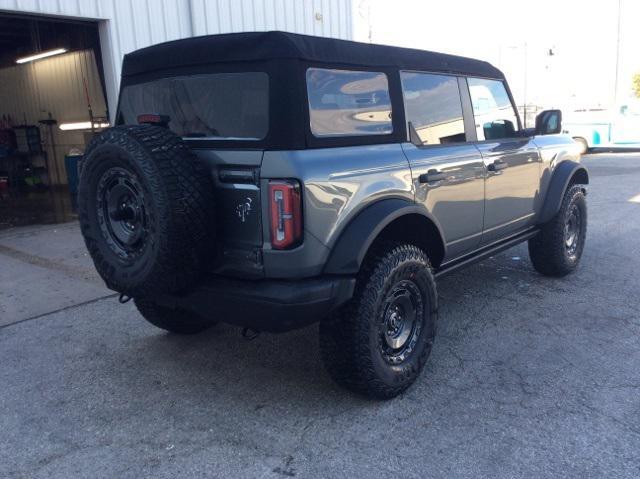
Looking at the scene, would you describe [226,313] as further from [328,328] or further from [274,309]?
[328,328]

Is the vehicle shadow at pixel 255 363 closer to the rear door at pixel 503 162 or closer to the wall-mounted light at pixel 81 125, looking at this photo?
the rear door at pixel 503 162

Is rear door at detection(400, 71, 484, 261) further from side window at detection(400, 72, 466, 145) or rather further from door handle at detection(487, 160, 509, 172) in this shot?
door handle at detection(487, 160, 509, 172)

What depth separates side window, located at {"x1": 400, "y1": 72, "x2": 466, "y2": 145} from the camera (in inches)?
144

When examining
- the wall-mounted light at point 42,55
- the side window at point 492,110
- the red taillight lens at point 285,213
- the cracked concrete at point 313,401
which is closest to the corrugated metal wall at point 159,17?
the cracked concrete at point 313,401

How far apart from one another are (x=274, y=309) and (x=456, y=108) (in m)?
2.21

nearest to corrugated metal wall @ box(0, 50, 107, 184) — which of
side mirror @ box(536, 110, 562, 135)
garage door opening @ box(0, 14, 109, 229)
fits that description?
garage door opening @ box(0, 14, 109, 229)

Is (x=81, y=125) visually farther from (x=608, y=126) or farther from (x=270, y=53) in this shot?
(x=608, y=126)

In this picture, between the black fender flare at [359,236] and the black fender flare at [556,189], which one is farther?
the black fender flare at [556,189]

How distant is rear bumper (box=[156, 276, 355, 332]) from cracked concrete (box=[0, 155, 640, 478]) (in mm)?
627

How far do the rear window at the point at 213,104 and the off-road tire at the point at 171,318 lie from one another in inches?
53.6

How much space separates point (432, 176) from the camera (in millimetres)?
3611

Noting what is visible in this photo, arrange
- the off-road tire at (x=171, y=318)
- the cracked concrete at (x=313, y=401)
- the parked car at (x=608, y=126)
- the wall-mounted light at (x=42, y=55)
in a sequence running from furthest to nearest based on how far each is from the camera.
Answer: the parked car at (x=608, y=126)
the wall-mounted light at (x=42, y=55)
the off-road tire at (x=171, y=318)
the cracked concrete at (x=313, y=401)

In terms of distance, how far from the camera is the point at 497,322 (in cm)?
449

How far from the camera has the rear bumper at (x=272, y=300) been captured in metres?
2.80
